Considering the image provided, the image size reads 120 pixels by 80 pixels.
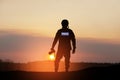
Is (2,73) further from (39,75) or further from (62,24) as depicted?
(62,24)

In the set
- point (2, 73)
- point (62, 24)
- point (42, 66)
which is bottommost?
point (42, 66)

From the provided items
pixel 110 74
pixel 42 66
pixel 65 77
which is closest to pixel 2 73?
pixel 65 77

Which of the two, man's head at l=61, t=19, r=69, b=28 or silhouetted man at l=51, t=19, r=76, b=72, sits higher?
Result: man's head at l=61, t=19, r=69, b=28

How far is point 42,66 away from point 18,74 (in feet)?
57.2

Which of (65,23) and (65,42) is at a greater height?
(65,23)

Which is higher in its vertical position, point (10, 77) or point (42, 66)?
point (10, 77)

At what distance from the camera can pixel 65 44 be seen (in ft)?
87.4

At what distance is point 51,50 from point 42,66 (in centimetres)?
1504

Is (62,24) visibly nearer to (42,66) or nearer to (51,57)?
(51,57)

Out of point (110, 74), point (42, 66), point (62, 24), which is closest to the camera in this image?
point (110, 74)

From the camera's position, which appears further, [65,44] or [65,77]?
[65,44]

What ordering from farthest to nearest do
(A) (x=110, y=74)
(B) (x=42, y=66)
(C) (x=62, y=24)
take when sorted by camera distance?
(B) (x=42, y=66), (C) (x=62, y=24), (A) (x=110, y=74)

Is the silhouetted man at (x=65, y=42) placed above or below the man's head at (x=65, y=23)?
below

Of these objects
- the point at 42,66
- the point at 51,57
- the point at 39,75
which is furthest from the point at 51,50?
the point at 42,66
